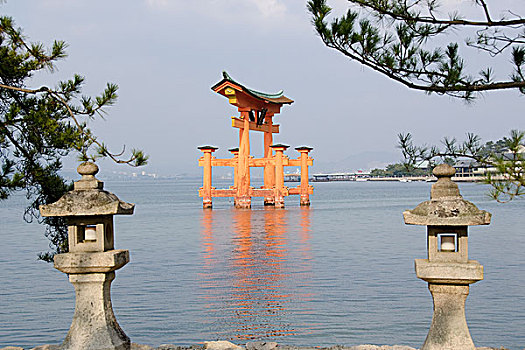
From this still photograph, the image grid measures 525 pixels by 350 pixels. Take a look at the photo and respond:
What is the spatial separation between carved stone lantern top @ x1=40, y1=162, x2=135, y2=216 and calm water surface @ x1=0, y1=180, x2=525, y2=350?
3547 millimetres

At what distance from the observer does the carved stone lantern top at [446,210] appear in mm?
3924

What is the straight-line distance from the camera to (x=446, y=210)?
399 centimetres

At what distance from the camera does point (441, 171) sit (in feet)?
13.4

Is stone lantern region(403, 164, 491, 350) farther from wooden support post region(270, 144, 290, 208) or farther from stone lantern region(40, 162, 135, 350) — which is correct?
wooden support post region(270, 144, 290, 208)

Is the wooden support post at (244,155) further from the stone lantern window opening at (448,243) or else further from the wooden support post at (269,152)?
the stone lantern window opening at (448,243)

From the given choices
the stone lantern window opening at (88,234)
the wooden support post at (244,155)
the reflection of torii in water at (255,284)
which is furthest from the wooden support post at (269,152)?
the stone lantern window opening at (88,234)

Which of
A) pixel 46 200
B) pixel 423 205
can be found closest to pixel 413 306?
pixel 423 205

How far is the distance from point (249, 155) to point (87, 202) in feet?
89.8

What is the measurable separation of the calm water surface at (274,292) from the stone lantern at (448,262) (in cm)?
331

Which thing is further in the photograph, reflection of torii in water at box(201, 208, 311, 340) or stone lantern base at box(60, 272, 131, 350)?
reflection of torii in water at box(201, 208, 311, 340)

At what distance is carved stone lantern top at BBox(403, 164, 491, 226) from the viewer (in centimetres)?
392

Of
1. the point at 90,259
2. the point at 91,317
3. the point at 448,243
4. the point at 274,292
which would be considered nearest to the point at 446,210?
the point at 448,243

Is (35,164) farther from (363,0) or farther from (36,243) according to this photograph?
(36,243)

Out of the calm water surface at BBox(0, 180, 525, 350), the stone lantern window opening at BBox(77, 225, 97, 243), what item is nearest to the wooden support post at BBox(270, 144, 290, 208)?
the calm water surface at BBox(0, 180, 525, 350)
